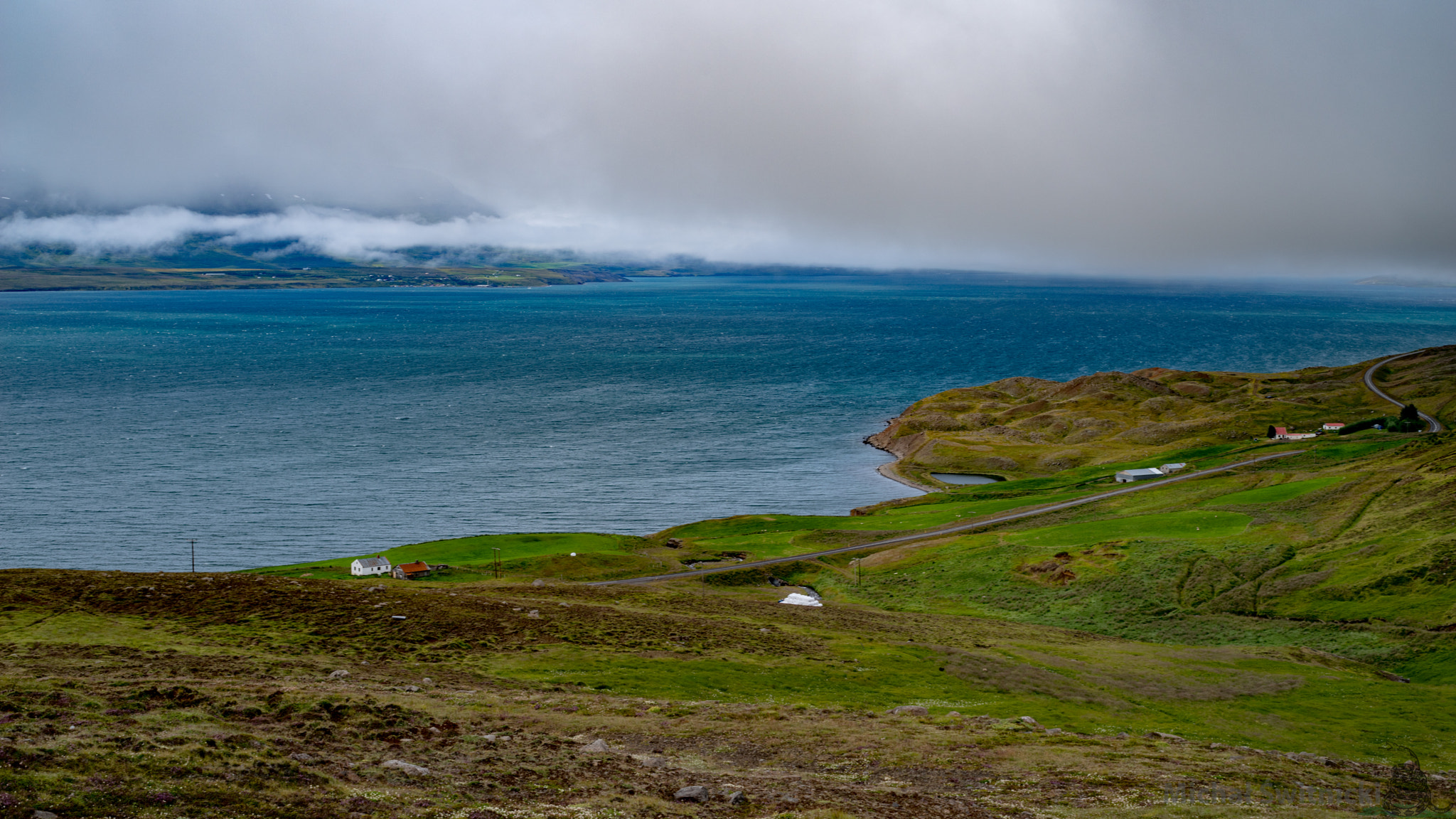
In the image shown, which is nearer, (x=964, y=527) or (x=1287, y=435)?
(x=964, y=527)

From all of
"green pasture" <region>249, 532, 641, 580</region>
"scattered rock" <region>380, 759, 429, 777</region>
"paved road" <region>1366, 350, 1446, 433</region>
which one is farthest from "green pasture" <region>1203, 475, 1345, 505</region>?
"scattered rock" <region>380, 759, 429, 777</region>

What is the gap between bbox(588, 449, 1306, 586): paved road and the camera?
87.2m

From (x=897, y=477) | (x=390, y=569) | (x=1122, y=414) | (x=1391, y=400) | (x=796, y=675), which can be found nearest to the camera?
(x=796, y=675)

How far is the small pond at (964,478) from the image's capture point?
143250 mm

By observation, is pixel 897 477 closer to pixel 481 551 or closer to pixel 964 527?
pixel 964 527

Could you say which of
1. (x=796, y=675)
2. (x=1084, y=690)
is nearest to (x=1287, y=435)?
(x=1084, y=690)

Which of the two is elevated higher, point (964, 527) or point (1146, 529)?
point (1146, 529)

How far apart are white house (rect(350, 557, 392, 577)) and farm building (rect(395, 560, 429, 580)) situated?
115 inches

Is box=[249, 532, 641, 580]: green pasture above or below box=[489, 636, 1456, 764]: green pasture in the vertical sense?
below

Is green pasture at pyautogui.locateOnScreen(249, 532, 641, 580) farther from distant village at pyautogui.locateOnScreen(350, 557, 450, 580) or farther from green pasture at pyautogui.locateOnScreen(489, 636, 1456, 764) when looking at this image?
green pasture at pyautogui.locateOnScreen(489, 636, 1456, 764)

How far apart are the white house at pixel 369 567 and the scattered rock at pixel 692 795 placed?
6852 cm

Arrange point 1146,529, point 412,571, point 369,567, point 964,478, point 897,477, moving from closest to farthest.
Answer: point 412,571, point 369,567, point 1146,529, point 964,478, point 897,477

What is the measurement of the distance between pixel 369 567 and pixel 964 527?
215 feet

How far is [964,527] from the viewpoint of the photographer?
344 ft
